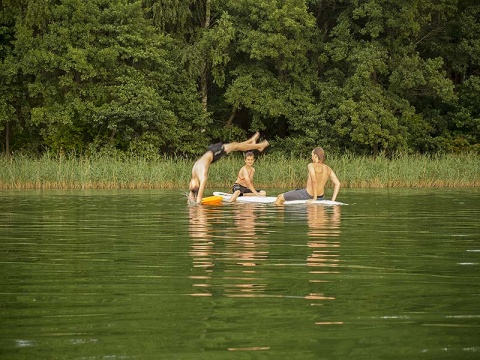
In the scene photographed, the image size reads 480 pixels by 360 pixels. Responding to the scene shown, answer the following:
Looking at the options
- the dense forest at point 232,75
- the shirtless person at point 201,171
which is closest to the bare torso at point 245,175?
the shirtless person at point 201,171

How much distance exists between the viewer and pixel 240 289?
743 centimetres

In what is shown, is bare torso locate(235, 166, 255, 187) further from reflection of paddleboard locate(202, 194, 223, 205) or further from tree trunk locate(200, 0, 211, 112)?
tree trunk locate(200, 0, 211, 112)

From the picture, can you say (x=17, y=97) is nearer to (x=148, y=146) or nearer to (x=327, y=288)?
(x=148, y=146)

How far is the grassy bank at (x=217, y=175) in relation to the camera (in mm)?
29047

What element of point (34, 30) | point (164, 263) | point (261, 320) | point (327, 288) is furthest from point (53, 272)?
point (34, 30)

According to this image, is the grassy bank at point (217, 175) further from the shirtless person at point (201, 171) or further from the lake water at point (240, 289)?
the lake water at point (240, 289)

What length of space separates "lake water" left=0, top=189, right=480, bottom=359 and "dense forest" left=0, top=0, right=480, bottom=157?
82.8ft

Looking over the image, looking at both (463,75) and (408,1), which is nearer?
(408,1)

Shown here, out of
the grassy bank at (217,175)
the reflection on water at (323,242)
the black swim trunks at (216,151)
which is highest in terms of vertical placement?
the black swim trunks at (216,151)

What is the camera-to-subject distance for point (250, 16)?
4178 centimetres

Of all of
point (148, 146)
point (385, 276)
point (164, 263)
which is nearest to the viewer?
point (385, 276)

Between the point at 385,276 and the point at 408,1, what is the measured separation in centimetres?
3527

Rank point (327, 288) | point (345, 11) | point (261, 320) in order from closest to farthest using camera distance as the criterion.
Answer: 1. point (261, 320)
2. point (327, 288)
3. point (345, 11)

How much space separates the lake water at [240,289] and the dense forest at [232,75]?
25.2 metres
